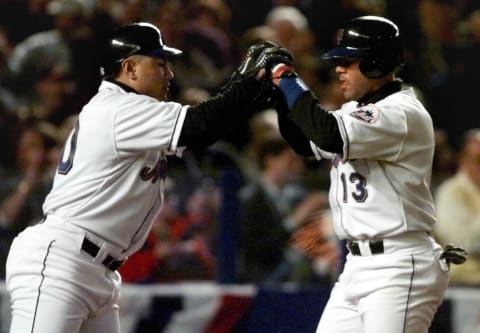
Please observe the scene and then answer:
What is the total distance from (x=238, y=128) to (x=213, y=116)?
11.7 ft

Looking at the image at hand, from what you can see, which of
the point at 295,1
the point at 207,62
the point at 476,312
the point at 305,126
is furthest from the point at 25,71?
the point at 305,126

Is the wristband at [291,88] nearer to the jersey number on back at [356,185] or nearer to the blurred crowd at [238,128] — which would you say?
the jersey number on back at [356,185]

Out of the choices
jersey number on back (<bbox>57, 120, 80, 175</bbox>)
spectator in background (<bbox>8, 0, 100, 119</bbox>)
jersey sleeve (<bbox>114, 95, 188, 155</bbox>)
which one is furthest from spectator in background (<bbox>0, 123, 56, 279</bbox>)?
jersey sleeve (<bbox>114, 95, 188, 155</bbox>)

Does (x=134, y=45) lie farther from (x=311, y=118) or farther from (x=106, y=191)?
(x=311, y=118)

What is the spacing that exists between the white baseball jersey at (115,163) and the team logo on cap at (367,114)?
2.07 ft

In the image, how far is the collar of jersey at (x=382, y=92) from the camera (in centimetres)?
465

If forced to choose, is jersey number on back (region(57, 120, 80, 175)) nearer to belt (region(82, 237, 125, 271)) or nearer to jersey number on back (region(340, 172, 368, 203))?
belt (region(82, 237, 125, 271))

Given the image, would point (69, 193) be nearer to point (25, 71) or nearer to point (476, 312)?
point (476, 312)

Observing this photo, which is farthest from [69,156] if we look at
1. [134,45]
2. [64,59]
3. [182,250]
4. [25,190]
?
[64,59]

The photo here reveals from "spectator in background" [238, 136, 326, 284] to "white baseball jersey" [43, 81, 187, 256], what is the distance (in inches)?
81.6

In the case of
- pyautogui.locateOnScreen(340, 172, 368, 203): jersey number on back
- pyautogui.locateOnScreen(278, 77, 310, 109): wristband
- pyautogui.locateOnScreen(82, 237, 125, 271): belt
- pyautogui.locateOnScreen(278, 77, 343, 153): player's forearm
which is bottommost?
pyautogui.locateOnScreen(82, 237, 125, 271): belt

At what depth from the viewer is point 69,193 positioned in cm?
464

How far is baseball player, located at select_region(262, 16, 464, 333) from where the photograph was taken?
442cm

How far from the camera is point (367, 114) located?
4.48m
